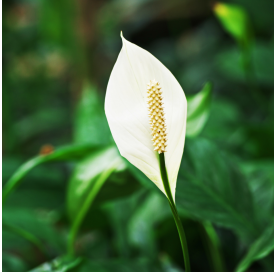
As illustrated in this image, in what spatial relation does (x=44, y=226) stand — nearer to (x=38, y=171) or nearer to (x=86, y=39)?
(x=38, y=171)

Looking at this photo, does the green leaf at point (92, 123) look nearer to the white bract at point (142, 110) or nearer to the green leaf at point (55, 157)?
the green leaf at point (55, 157)

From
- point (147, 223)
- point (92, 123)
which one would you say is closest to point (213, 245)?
point (147, 223)

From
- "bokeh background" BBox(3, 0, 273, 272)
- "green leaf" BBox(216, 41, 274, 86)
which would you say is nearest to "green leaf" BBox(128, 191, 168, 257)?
"bokeh background" BBox(3, 0, 273, 272)

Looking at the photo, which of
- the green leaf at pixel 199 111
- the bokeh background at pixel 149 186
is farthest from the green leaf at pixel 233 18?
the green leaf at pixel 199 111

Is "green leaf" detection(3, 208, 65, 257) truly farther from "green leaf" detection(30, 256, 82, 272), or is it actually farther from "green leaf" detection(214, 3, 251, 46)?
"green leaf" detection(214, 3, 251, 46)

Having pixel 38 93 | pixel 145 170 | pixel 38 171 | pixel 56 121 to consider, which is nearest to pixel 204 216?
pixel 145 170

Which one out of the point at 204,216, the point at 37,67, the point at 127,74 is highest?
the point at 37,67
